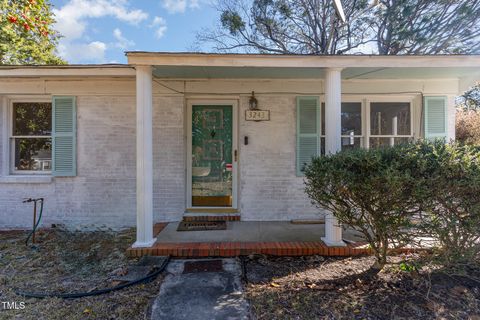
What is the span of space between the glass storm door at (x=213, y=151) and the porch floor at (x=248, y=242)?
72 cm

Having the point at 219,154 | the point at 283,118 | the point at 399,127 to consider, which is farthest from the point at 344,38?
the point at 219,154

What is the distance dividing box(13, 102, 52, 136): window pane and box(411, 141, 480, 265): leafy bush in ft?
18.6

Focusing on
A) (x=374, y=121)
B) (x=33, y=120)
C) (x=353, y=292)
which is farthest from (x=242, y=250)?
(x=33, y=120)

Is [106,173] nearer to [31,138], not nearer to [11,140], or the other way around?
Result: [31,138]

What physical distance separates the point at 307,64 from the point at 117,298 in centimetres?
349

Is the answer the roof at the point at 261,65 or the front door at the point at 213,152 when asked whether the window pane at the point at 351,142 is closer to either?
the roof at the point at 261,65

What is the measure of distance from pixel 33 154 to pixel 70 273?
2.86 m

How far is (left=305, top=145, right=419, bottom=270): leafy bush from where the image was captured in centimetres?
263

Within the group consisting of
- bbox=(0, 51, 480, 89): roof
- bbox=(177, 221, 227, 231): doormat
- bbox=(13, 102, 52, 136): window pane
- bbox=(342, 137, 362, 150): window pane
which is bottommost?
bbox=(177, 221, 227, 231): doormat

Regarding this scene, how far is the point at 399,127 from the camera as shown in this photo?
5.33 m

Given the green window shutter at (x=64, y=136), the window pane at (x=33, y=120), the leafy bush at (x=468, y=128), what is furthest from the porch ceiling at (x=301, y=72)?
the leafy bush at (x=468, y=128)

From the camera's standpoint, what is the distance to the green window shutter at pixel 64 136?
193 inches

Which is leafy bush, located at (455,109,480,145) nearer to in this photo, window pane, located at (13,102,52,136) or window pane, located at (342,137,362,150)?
window pane, located at (342,137,362,150)

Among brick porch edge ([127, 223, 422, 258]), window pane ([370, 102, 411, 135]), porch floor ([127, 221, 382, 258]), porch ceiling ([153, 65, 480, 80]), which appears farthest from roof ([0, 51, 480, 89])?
brick porch edge ([127, 223, 422, 258])
